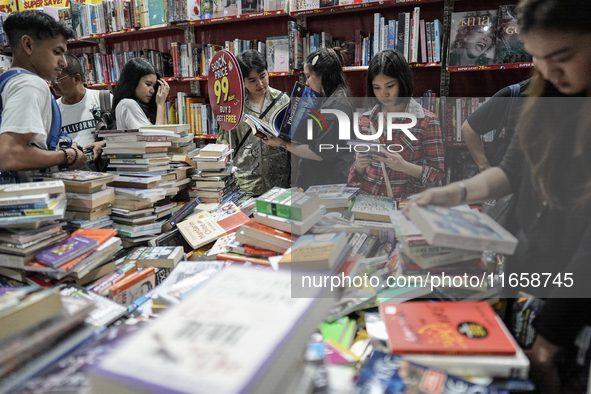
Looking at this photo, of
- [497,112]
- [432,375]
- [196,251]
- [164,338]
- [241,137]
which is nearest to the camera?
[164,338]

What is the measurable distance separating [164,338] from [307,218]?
643mm

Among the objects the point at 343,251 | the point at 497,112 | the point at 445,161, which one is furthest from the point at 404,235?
the point at 497,112

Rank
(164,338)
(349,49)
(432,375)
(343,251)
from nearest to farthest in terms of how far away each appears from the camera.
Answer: (164,338) → (432,375) → (343,251) → (349,49)

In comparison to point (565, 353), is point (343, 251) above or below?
above

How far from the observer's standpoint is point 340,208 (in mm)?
1114

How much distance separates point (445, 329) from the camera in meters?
0.71

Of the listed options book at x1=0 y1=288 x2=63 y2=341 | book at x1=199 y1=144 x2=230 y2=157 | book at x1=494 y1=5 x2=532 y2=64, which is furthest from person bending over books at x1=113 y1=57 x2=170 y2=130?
book at x1=494 y1=5 x2=532 y2=64

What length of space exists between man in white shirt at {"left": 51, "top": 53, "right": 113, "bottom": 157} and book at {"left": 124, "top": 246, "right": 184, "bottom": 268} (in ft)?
4.11

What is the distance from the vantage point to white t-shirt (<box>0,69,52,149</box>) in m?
1.34

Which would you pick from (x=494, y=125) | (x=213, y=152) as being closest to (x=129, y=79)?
(x=213, y=152)

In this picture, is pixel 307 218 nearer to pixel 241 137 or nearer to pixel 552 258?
pixel 552 258

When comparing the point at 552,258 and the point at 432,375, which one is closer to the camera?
the point at 432,375

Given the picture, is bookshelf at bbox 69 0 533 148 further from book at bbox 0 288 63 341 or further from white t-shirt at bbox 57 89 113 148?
book at bbox 0 288 63 341

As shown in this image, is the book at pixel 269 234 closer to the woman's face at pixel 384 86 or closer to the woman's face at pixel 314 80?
the woman's face at pixel 384 86
